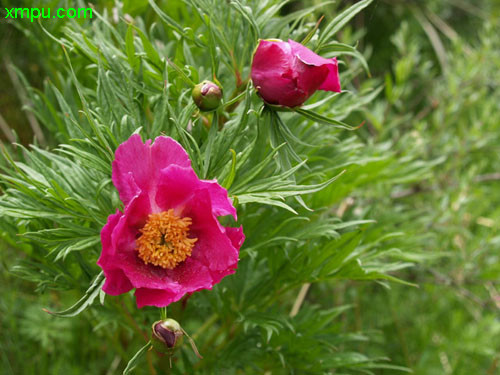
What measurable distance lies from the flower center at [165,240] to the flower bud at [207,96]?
0.40 ft

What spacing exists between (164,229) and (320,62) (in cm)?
25

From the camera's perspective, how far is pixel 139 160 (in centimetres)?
56

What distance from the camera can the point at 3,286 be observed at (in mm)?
1271

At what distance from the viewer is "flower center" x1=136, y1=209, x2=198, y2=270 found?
57 centimetres

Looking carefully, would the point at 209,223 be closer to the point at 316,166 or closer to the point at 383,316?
the point at 316,166

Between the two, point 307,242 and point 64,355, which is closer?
point 307,242

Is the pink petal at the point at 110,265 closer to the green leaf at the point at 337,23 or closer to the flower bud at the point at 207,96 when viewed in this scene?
the flower bud at the point at 207,96

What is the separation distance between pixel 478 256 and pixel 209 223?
98cm

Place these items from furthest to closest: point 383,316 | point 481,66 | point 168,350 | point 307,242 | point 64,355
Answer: point 383,316 < point 481,66 < point 64,355 < point 307,242 < point 168,350

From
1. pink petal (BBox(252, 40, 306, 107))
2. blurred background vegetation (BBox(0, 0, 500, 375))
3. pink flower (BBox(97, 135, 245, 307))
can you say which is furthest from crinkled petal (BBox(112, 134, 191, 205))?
blurred background vegetation (BBox(0, 0, 500, 375))

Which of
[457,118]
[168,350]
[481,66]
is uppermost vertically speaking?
[168,350]

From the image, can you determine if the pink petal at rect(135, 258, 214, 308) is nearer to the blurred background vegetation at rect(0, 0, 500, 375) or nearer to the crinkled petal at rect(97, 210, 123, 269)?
the crinkled petal at rect(97, 210, 123, 269)

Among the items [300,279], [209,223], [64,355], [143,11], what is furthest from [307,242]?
[64,355]

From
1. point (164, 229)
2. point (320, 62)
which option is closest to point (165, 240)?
point (164, 229)
